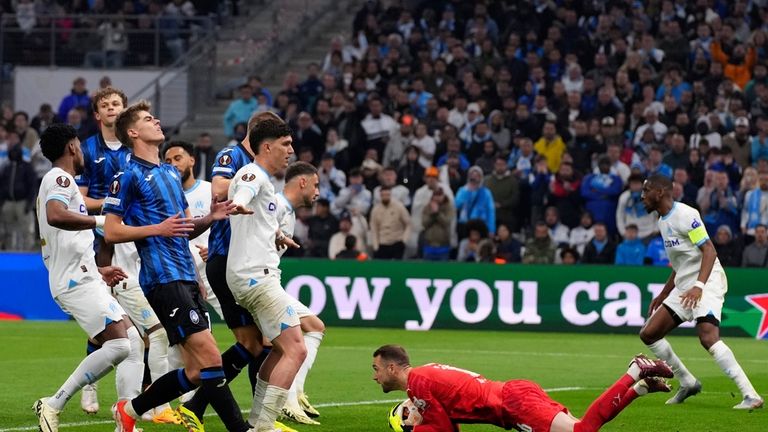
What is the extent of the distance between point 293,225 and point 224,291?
1400mm

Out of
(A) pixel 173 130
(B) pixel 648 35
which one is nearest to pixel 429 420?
(B) pixel 648 35

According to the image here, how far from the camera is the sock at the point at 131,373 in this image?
11359 millimetres

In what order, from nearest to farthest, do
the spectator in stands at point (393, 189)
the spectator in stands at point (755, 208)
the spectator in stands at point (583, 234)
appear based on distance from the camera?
1. the spectator in stands at point (755, 208)
2. the spectator in stands at point (583, 234)
3. the spectator in stands at point (393, 189)

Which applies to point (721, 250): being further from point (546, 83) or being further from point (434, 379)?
point (434, 379)

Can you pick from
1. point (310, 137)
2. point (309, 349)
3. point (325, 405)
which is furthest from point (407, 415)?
point (310, 137)

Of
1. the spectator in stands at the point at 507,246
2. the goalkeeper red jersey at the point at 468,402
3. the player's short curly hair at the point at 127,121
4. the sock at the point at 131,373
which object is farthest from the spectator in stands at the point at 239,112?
the goalkeeper red jersey at the point at 468,402

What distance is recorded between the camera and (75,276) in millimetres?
11094

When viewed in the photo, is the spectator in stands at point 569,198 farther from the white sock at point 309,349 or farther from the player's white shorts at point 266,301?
the player's white shorts at point 266,301

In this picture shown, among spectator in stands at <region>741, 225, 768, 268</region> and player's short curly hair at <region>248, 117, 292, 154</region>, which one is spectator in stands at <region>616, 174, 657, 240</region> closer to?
spectator in stands at <region>741, 225, 768, 268</region>

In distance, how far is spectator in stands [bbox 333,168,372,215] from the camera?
85.0 ft

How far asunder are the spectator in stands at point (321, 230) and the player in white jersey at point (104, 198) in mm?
13175

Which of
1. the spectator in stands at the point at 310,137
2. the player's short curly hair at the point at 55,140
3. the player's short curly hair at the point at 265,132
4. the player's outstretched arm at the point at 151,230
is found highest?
the player's short curly hair at the point at 265,132

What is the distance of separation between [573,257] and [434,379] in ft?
47.9

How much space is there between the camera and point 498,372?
16.1m
